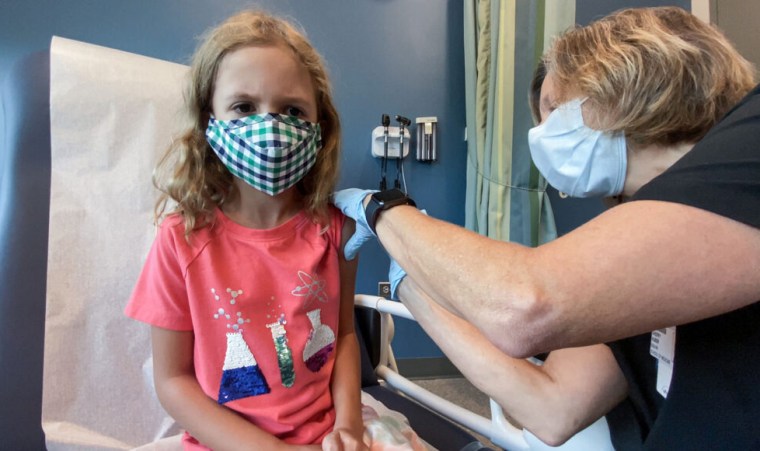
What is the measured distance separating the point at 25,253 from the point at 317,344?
63 centimetres

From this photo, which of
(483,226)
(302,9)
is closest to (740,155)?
(483,226)

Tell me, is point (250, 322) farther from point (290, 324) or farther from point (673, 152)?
point (673, 152)

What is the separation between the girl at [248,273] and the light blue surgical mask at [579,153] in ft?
1.59

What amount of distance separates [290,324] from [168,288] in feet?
0.79

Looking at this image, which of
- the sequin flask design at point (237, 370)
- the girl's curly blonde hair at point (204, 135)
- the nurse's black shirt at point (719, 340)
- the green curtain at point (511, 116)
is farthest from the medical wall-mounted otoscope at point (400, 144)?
the nurse's black shirt at point (719, 340)

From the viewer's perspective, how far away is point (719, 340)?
0.55 metres

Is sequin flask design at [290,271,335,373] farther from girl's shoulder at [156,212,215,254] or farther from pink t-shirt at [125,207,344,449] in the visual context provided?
girl's shoulder at [156,212,215,254]

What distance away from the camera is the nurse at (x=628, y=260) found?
448 millimetres

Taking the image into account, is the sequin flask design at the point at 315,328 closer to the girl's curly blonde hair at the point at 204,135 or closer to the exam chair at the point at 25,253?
the girl's curly blonde hair at the point at 204,135

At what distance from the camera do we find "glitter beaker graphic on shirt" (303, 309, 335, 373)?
0.83m

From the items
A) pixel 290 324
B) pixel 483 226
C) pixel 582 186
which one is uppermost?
pixel 582 186

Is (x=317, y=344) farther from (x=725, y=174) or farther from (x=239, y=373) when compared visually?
(x=725, y=174)

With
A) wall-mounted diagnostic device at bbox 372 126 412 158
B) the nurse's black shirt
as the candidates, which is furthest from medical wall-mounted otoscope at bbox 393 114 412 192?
the nurse's black shirt

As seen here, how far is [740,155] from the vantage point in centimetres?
46
